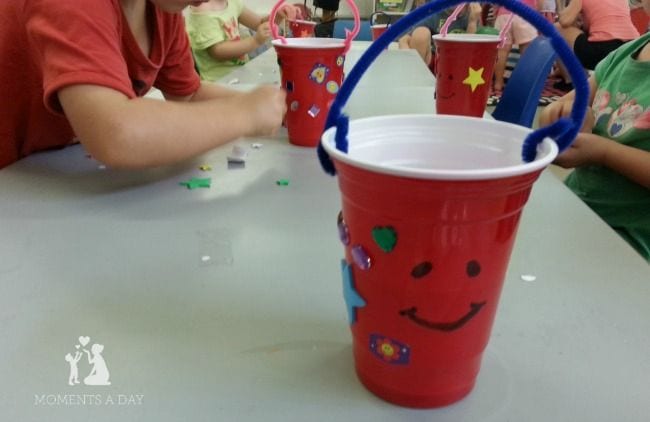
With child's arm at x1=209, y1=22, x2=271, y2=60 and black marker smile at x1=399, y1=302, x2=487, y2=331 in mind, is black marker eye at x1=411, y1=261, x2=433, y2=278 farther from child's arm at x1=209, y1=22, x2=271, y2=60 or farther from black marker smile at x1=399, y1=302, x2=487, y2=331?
child's arm at x1=209, y1=22, x2=271, y2=60

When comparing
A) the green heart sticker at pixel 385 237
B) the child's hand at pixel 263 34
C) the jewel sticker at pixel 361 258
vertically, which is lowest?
the child's hand at pixel 263 34

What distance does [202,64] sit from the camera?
2.07 m

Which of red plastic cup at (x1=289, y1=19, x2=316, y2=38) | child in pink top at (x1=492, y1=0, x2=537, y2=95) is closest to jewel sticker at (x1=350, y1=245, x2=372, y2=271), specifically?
red plastic cup at (x1=289, y1=19, x2=316, y2=38)

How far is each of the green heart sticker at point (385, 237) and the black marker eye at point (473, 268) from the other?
0.14 feet

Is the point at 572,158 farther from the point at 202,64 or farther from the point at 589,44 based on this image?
the point at 589,44

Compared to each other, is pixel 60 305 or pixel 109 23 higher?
pixel 109 23

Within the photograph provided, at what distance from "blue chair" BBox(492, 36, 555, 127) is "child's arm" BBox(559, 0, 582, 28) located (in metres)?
2.31

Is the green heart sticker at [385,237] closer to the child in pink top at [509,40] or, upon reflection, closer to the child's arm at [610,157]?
the child's arm at [610,157]

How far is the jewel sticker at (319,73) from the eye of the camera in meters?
0.74

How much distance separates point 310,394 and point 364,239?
0.34 ft

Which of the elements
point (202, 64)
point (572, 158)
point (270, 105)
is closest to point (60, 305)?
point (270, 105)

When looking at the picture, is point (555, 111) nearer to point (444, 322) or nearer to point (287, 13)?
point (444, 322)

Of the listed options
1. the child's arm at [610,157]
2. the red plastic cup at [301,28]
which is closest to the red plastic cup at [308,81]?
the child's arm at [610,157]

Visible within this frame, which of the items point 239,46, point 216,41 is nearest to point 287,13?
point 239,46
